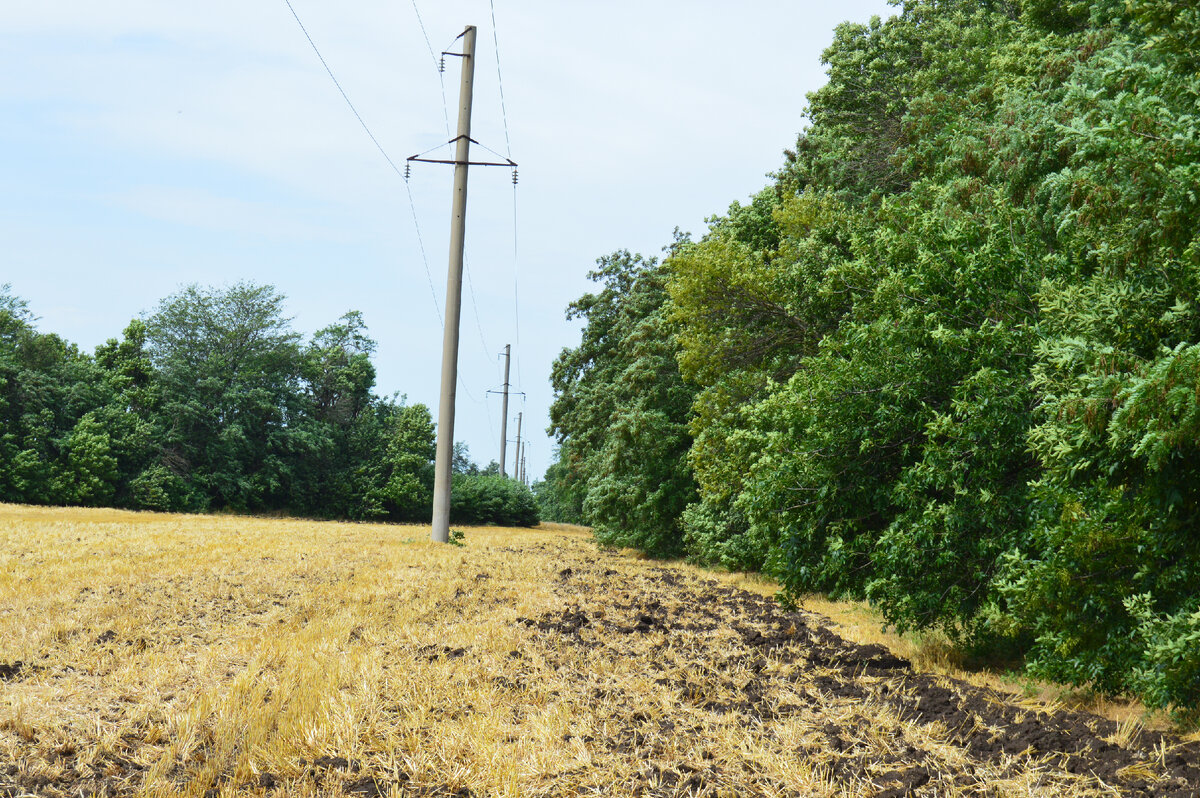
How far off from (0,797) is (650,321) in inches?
917

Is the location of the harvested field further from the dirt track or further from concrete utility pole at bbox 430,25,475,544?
concrete utility pole at bbox 430,25,475,544

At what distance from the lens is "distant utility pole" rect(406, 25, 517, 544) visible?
2406 centimetres

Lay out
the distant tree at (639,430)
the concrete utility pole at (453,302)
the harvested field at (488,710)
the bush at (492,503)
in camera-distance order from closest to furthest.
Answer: the harvested field at (488,710) → the concrete utility pole at (453,302) → the distant tree at (639,430) → the bush at (492,503)

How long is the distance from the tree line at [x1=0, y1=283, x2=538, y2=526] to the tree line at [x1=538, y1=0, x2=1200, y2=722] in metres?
41.7

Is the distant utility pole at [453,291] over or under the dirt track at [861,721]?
over

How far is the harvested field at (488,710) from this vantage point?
Result: 5.30m

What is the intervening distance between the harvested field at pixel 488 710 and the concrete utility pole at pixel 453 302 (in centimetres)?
1154

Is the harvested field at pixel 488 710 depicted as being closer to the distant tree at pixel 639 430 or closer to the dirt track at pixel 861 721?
the dirt track at pixel 861 721

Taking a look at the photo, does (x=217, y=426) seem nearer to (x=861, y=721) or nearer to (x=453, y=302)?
(x=453, y=302)

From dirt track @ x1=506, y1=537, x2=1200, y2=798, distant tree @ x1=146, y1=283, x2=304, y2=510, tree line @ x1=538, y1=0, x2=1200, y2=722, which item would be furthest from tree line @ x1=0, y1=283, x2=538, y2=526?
dirt track @ x1=506, y1=537, x2=1200, y2=798

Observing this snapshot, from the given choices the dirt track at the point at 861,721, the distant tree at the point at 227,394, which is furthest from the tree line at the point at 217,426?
the dirt track at the point at 861,721

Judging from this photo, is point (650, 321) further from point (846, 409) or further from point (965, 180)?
point (846, 409)

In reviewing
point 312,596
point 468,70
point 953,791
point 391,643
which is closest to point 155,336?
point 468,70

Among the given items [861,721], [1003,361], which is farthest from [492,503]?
[861,721]
